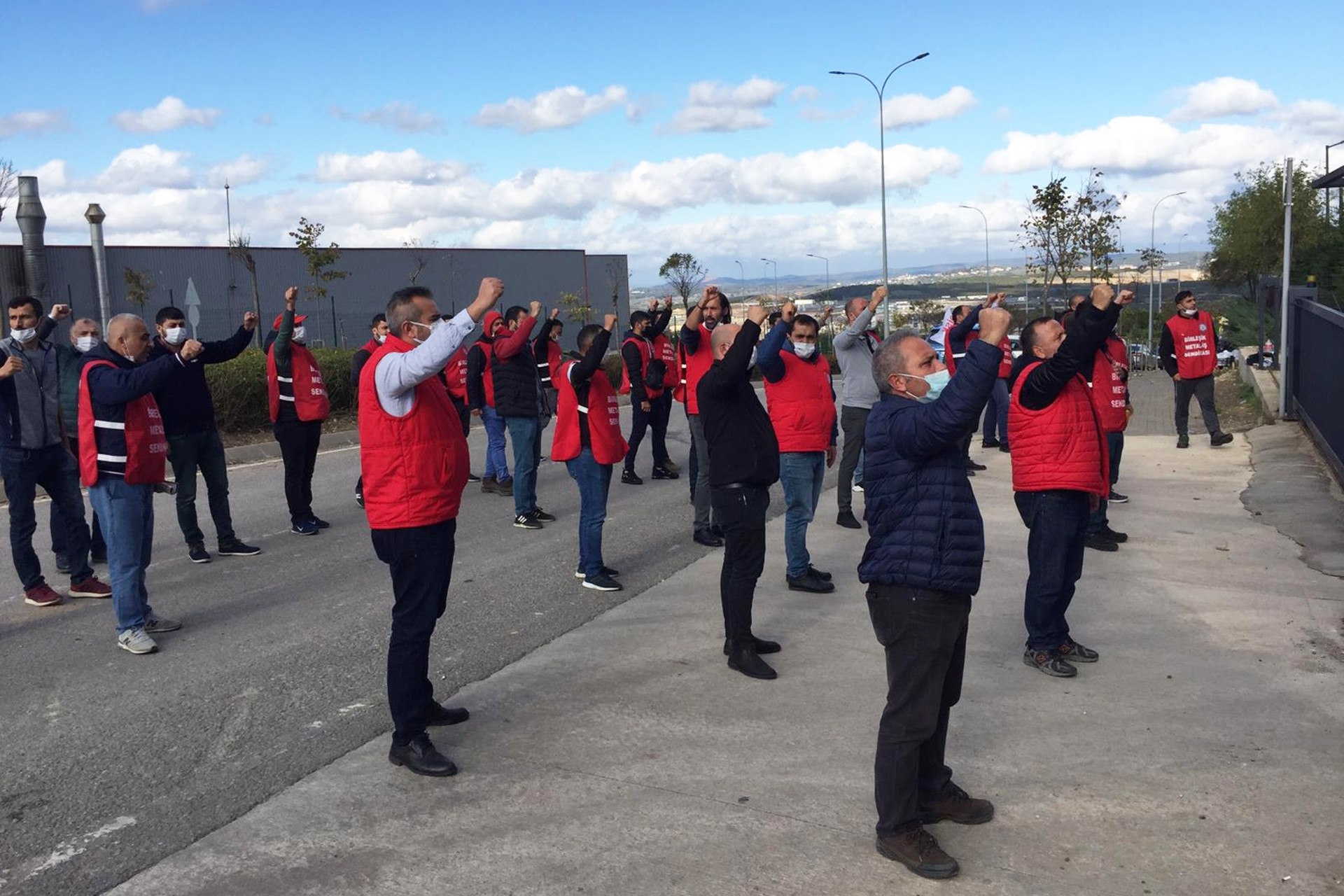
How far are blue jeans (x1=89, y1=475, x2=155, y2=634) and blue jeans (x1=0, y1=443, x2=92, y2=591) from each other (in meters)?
1.36

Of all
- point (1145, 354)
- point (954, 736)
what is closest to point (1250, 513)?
point (954, 736)

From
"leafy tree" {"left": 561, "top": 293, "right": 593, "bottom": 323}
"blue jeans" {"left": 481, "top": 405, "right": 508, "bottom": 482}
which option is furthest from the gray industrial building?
"blue jeans" {"left": 481, "top": 405, "right": 508, "bottom": 482}

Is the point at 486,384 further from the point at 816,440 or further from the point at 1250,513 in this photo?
the point at 1250,513

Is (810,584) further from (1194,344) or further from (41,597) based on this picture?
(1194,344)

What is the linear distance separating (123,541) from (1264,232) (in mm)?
44758

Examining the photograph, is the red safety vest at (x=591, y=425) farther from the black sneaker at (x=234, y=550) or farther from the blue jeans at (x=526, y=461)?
the black sneaker at (x=234, y=550)

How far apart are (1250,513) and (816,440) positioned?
460 cm

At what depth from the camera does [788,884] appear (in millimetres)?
3736

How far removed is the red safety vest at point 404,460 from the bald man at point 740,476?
5.72 feet

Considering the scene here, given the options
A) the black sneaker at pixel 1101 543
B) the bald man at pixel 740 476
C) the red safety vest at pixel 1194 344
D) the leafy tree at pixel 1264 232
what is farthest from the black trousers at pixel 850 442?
the leafy tree at pixel 1264 232

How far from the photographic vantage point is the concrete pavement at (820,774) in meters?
3.82

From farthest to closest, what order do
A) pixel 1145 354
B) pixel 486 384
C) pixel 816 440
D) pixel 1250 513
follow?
pixel 1145 354 < pixel 486 384 < pixel 1250 513 < pixel 816 440

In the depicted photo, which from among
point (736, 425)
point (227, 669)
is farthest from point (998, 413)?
point (227, 669)

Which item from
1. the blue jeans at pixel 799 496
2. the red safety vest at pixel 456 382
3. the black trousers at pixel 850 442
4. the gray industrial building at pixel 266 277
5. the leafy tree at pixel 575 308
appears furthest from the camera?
the leafy tree at pixel 575 308
